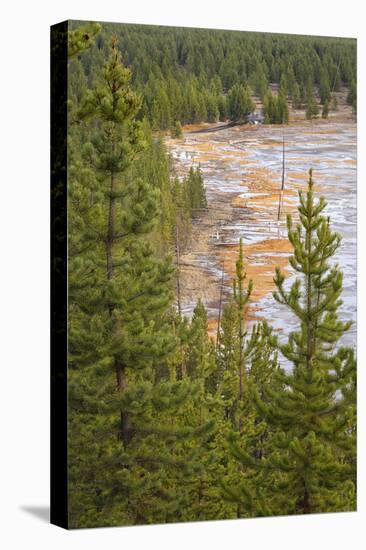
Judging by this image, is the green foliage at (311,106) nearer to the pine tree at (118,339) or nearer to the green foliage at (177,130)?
the green foliage at (177,130)

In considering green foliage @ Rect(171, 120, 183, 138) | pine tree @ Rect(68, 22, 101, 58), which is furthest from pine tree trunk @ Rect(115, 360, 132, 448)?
pine tree @ Rect(68, 22, 101, 58)

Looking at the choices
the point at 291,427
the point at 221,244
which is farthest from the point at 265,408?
the point at 221,244

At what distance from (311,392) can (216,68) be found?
3242 millimetres

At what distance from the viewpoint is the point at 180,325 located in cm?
1572

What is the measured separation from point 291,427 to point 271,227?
1.93m

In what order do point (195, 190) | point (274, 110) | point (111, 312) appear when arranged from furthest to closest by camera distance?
point (274, 110) < point (195, 190) < point (111, 312)

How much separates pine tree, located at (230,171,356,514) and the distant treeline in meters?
1.03

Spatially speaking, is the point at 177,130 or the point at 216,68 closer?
the point at 177,130

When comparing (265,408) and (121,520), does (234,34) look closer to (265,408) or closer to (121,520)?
(265,408)

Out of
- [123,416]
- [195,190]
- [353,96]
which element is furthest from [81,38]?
[123,416]

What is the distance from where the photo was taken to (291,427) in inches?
638

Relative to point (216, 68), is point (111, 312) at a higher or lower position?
lower

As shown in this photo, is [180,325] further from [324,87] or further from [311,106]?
[324,87]

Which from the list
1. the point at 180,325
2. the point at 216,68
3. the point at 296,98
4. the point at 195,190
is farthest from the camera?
the point at 296,98
